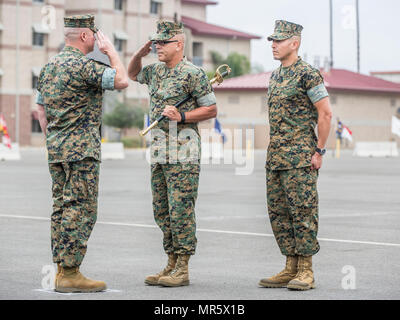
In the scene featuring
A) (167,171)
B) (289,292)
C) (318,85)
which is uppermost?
(318,85)

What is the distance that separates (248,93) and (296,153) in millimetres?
66600

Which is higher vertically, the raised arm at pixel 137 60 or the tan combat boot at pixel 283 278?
the raised arm at pixel 137 60

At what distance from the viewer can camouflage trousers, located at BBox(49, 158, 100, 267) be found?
7.98 m

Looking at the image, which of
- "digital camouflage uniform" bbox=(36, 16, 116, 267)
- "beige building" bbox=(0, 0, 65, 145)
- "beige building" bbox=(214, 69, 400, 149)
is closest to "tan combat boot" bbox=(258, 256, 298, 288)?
"digital camouflage uniform" bbox=(36, 16, 116, 267)

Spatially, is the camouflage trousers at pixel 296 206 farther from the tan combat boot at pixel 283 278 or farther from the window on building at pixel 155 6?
the window on building at pixel 155 6

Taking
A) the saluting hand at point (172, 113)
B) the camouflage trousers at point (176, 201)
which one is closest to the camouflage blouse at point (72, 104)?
the saluting hand at point (172, 113)

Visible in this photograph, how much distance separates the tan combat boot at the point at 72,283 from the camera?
26.3 feet

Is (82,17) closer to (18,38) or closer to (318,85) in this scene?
(318,85)

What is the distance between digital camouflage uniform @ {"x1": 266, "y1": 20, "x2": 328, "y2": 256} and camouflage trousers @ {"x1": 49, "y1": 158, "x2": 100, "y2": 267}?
1.58m

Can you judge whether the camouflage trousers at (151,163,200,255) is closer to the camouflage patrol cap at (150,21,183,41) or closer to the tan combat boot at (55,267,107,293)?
the tan combat boot at (55,267,107,293)
